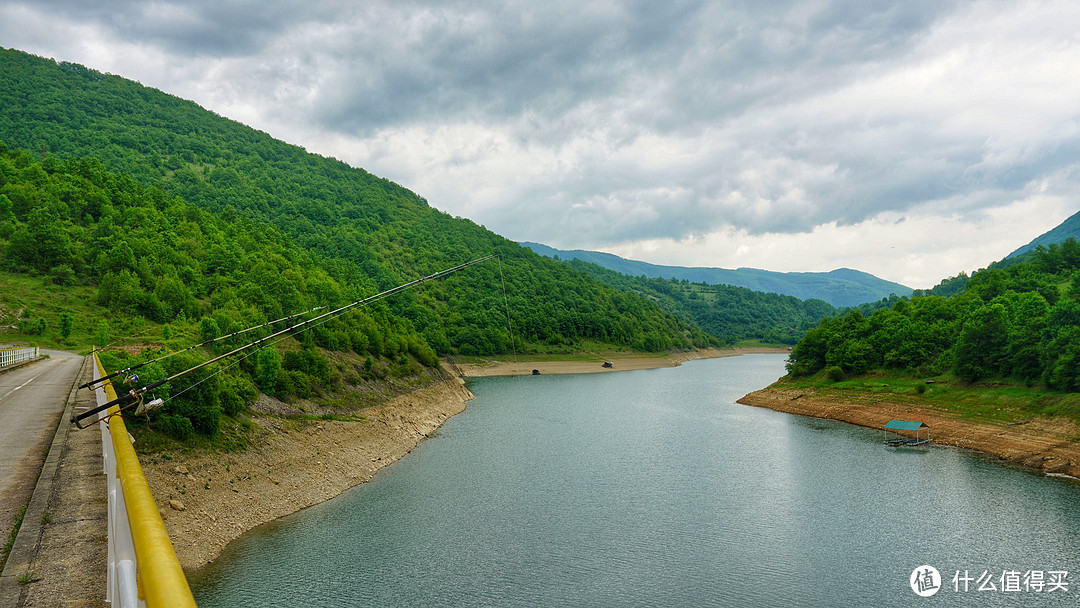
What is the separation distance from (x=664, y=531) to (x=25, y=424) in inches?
898

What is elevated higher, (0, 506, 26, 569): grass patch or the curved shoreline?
(0, 506, 26, 569): grass patch

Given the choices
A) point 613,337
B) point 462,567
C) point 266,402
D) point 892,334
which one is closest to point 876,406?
point 892,334

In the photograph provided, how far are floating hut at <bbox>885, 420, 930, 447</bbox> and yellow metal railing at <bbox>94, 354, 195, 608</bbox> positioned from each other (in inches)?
2085

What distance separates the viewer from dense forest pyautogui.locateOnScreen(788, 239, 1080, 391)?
48562 mm

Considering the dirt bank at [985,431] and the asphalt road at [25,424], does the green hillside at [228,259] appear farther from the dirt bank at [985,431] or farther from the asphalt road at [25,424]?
the dirt bank at [985,431]

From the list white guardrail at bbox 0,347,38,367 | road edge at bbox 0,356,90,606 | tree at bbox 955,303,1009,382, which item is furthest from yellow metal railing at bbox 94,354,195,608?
tree at bbox 955,303,1009,382

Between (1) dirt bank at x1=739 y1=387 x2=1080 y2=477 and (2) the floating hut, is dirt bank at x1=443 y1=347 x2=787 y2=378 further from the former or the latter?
(2) the floating hut

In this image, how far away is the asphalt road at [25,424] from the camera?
29.2 ft

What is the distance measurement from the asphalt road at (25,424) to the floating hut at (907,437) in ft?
171

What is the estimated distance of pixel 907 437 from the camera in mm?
49188

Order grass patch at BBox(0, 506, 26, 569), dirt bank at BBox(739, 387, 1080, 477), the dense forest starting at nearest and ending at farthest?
1. grass patch at BBox(0, 506, 26, 569)
2. dirt bank at BBox(739, 387, 1080, 477)
3. the dense forest

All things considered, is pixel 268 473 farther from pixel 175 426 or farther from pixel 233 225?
pixel 233 225

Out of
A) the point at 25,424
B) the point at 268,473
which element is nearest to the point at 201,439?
the point at 268,473

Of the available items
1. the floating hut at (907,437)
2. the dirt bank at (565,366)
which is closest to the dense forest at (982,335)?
the floating hut at (907,437)
